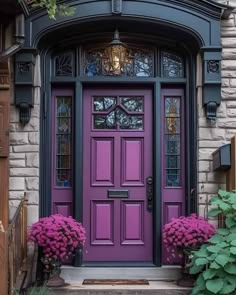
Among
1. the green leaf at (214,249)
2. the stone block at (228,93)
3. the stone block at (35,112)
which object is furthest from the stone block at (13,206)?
the stone block at (228,93)

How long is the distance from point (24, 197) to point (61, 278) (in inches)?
35.9

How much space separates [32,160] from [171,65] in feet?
6.19

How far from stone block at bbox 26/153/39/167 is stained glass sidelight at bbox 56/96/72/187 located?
11.8 inches

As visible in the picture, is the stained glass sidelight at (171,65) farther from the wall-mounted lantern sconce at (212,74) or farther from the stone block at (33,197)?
the stone block at (33,197)

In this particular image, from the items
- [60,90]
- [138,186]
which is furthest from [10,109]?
[138,186]

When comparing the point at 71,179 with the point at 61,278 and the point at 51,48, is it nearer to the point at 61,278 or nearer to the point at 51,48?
the point at 61,278

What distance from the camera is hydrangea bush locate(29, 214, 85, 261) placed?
5113 millimetres

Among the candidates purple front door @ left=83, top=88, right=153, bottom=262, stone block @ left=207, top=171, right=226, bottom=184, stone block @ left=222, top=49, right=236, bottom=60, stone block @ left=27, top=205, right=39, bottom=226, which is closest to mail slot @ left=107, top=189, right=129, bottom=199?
purple front door @ left=83, top=88, right=153, bottom=262

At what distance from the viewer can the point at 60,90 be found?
20.0ft

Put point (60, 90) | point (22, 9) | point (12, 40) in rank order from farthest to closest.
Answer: point (60, 90) < point (12, 40) < point (22, 9)

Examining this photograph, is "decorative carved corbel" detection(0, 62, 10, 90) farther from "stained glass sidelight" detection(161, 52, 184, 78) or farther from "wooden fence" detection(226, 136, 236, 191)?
"wooden fence" detection(226, 136, 236, 191)

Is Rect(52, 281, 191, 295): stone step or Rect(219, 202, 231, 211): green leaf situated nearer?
Rect(219, 202, 231, 211): green leaf

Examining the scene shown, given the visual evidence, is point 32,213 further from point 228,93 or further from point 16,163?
point 228,93

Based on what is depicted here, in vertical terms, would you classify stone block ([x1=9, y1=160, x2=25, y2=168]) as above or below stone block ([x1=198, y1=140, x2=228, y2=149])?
below
